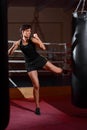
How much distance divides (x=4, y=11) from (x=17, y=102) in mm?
3741

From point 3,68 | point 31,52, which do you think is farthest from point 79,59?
point 3,68

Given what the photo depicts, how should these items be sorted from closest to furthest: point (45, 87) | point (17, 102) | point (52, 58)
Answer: point (17, 102)
point (45, 87)
point (52, 58)

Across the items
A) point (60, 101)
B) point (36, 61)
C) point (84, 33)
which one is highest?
point (84, 33)

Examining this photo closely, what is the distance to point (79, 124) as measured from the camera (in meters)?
3.62

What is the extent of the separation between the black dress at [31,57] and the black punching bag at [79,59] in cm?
68

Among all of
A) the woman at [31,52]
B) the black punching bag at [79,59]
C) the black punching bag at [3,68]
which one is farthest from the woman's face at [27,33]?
the black punching bag at [3,68]

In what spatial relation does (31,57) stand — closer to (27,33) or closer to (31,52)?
(31,52)

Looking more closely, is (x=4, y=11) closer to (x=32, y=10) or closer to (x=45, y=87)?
(x=45, y=87)

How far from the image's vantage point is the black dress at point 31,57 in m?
3.89

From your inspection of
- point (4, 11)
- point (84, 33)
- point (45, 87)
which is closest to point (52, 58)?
point (45, 87)

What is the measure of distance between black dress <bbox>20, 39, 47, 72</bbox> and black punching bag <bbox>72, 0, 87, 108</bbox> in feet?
2.23

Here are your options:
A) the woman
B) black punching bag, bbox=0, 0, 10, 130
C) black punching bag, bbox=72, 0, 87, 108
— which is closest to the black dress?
the woman

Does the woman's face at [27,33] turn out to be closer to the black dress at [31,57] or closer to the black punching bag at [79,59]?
the black dress at [31,57]

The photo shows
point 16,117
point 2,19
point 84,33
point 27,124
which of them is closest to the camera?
point 2,19
